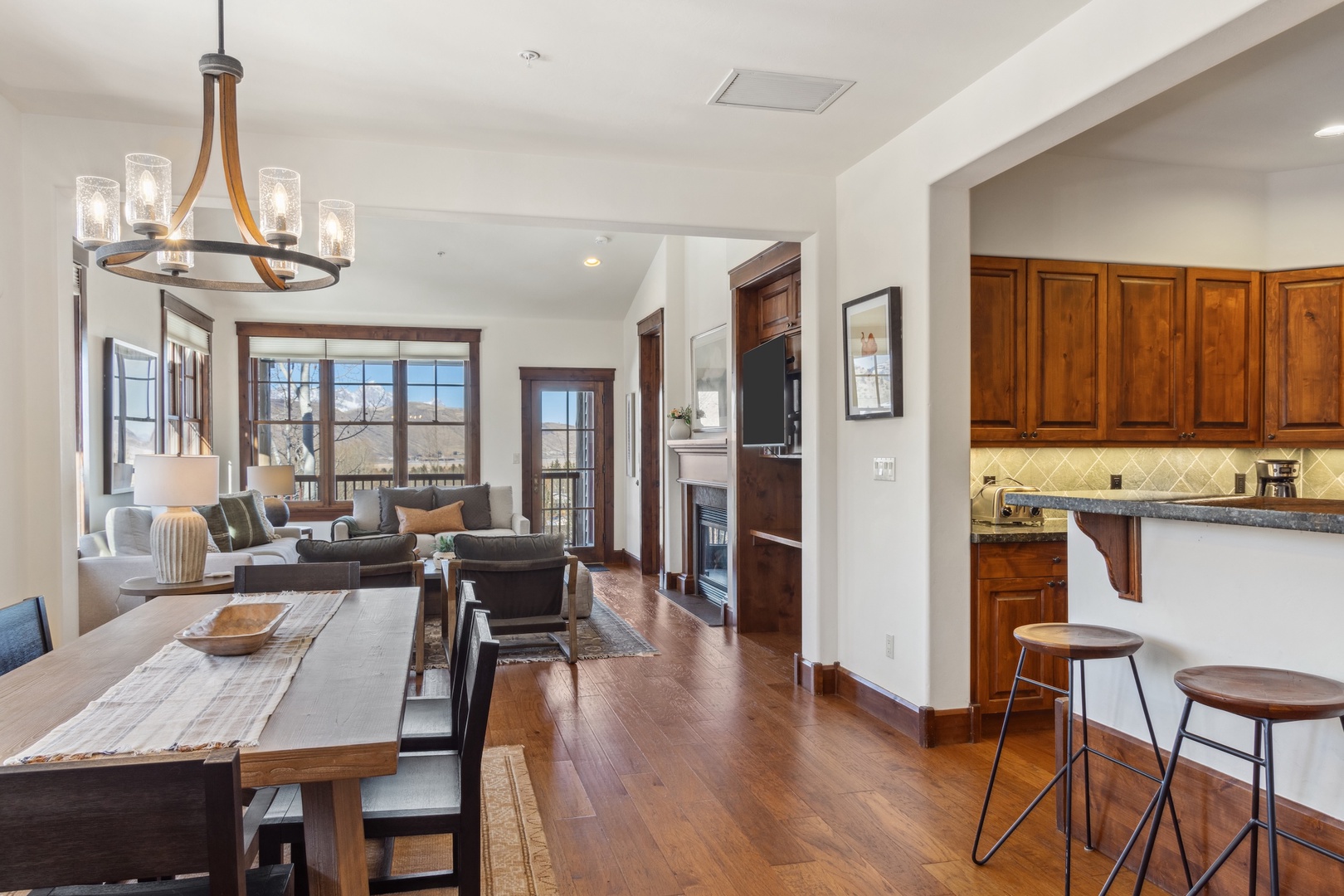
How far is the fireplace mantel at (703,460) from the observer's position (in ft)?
20.9

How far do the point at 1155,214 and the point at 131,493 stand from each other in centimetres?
Answer: 673

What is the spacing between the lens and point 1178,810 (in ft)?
7.88

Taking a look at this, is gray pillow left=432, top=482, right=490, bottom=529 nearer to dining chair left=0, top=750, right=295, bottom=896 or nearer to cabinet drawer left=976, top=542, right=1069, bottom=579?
cabinet drawer left=976, top=542, right=1069, bottom=579

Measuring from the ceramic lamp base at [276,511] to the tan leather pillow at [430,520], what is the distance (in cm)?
107

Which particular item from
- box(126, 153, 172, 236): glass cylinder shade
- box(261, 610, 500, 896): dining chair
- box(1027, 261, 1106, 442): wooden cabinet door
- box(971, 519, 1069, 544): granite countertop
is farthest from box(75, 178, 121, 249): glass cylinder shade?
box(1027, 261, 1106, 442): wooden cabinet door

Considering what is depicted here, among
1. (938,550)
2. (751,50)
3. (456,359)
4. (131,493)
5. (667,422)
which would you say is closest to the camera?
(751,50)

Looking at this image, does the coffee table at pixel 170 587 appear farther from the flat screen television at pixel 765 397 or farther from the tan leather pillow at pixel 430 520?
the tan leather pillow at pixel 430 520

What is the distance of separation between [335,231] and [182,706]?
155 centimetres

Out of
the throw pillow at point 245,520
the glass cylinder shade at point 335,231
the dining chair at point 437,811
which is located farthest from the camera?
the throw pillow at point 245,520

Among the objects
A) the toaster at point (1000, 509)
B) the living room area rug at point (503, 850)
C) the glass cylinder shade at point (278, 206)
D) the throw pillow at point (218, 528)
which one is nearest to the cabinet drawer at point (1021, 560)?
the toaster at point (1000, 509)

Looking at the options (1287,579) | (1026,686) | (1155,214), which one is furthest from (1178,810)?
(1155,214)

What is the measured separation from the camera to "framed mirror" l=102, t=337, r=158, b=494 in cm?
566

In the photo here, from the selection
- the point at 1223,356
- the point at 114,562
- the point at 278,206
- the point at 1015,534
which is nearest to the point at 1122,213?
the point at 1223,356

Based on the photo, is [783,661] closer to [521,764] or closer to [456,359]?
[521,764]
